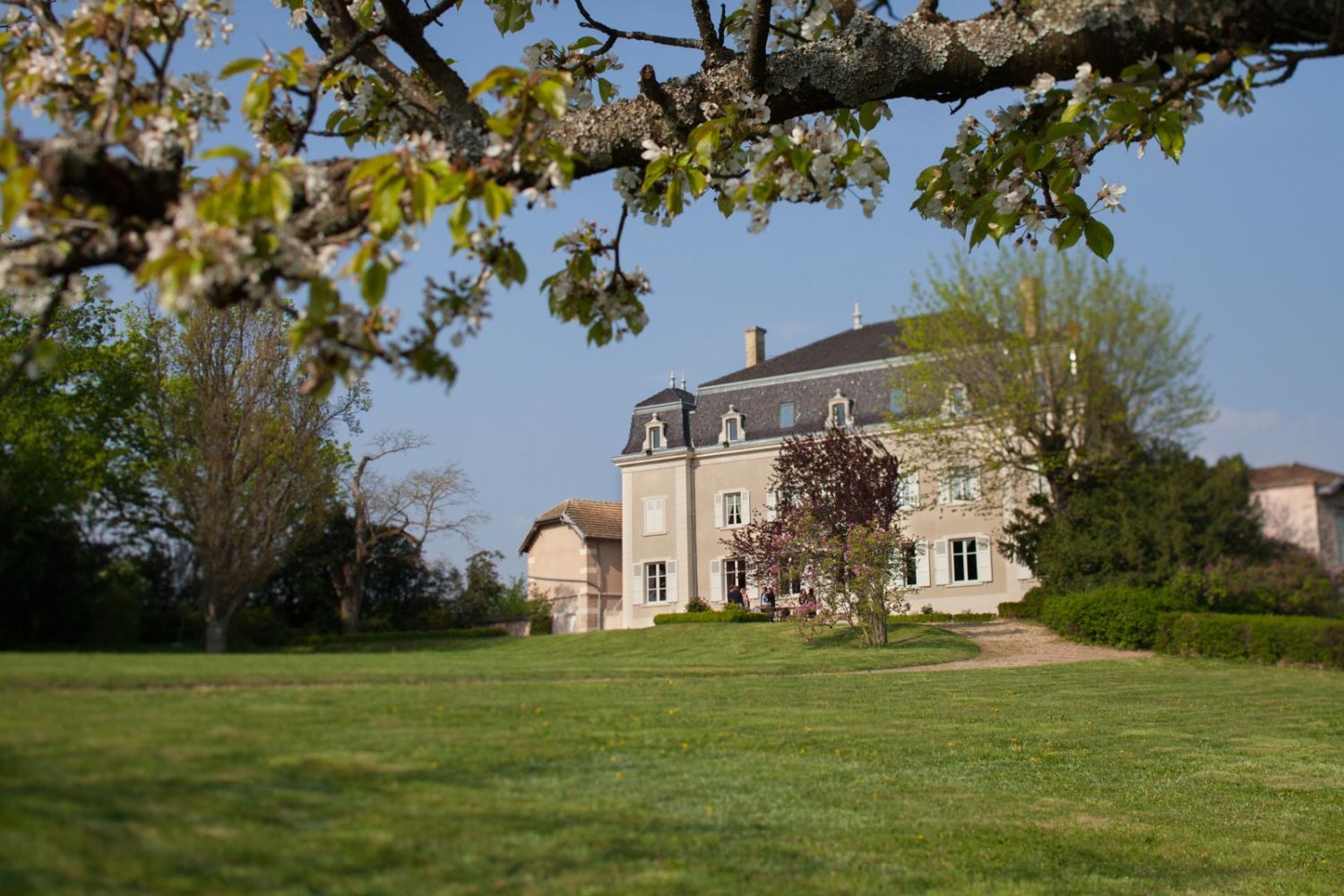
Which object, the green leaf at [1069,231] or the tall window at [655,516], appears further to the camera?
the tall window at [655,516]

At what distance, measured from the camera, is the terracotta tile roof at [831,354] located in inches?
1558

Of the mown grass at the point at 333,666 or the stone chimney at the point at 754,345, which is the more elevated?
the stone chimney at the point at 754,345

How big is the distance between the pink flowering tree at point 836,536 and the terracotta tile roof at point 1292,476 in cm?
1778

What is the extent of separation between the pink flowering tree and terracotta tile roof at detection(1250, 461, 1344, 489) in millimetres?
17783

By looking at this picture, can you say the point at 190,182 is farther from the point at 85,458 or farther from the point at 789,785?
the point at 789,785

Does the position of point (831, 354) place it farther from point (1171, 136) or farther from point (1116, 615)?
point (1171, 136)

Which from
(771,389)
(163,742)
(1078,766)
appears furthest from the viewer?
Result: (771,389)

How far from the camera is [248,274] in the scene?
2.46 metres

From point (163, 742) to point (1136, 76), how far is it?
3250 mm

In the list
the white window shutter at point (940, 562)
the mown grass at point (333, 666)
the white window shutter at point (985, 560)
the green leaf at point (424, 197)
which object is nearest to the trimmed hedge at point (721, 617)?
the white window shutter at point (940, 562)

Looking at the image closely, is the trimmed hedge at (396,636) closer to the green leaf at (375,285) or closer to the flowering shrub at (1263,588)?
the green leaf at (375,285)

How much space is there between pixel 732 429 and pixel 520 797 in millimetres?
38469

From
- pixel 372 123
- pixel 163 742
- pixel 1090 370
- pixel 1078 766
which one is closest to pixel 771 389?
pixel 1090 370

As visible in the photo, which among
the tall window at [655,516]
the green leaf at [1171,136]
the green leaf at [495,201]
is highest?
the tall window at [655,516]
